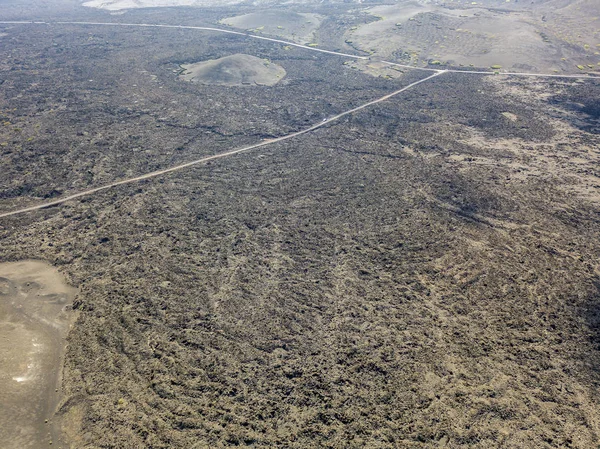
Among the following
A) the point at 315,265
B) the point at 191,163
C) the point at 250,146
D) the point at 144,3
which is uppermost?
the point at 144,3

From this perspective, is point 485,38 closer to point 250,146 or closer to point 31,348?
point 250,146

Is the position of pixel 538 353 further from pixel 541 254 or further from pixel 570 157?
pixel 570 157

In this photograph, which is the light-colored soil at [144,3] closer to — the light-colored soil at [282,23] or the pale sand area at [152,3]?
the pale sand area at [152,3]

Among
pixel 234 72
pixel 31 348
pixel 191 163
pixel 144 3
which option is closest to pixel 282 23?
pixel 234 72

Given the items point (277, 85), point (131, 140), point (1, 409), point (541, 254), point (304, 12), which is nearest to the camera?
point (1, 409)

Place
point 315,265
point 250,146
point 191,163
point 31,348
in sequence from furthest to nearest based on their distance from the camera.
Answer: point 250,146 < point 191,163 < point 315,265 < point 31,348

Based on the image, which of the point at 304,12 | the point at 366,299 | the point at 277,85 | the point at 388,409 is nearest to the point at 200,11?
the point at 304,12
